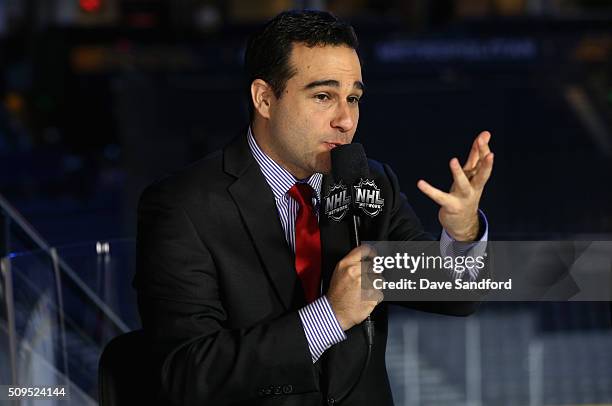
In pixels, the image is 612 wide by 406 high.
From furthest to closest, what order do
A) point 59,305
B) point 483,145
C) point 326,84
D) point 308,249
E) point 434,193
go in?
point 59,305 < point 308,249 < point 326,84 < point 483,145 < point 434,193

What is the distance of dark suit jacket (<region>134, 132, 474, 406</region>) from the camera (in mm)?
2324

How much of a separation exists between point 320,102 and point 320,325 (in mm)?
534

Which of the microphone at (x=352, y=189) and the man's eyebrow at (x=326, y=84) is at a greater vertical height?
the man's eyebrow at (x=326, y=84)

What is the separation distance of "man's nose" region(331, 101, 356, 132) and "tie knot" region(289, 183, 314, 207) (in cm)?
23

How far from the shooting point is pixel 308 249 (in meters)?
2.56

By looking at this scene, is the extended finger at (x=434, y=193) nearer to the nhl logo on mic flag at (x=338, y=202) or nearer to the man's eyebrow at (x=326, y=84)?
the nhl logo on mic flag at (x=338, y=202)

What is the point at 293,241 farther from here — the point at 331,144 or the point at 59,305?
the point at 59,305

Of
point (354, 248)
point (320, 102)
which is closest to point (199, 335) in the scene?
point (354, 248)

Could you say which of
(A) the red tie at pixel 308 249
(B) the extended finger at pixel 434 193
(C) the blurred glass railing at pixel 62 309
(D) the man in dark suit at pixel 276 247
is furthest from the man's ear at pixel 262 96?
(C) the blurred glass railing at pixel 62 309

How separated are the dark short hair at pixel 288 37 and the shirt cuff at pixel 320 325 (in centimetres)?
54

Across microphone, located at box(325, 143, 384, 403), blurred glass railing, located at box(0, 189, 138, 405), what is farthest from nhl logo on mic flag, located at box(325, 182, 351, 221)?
blurred glass railing, located at box(0, 189, 138, 405)

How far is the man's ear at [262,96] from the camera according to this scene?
255cm

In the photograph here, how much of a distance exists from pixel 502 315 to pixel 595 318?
3.29ft

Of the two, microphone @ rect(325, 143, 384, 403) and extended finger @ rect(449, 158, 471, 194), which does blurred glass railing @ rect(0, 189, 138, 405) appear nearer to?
microphone @ rect(325, 143, 384, 403)
